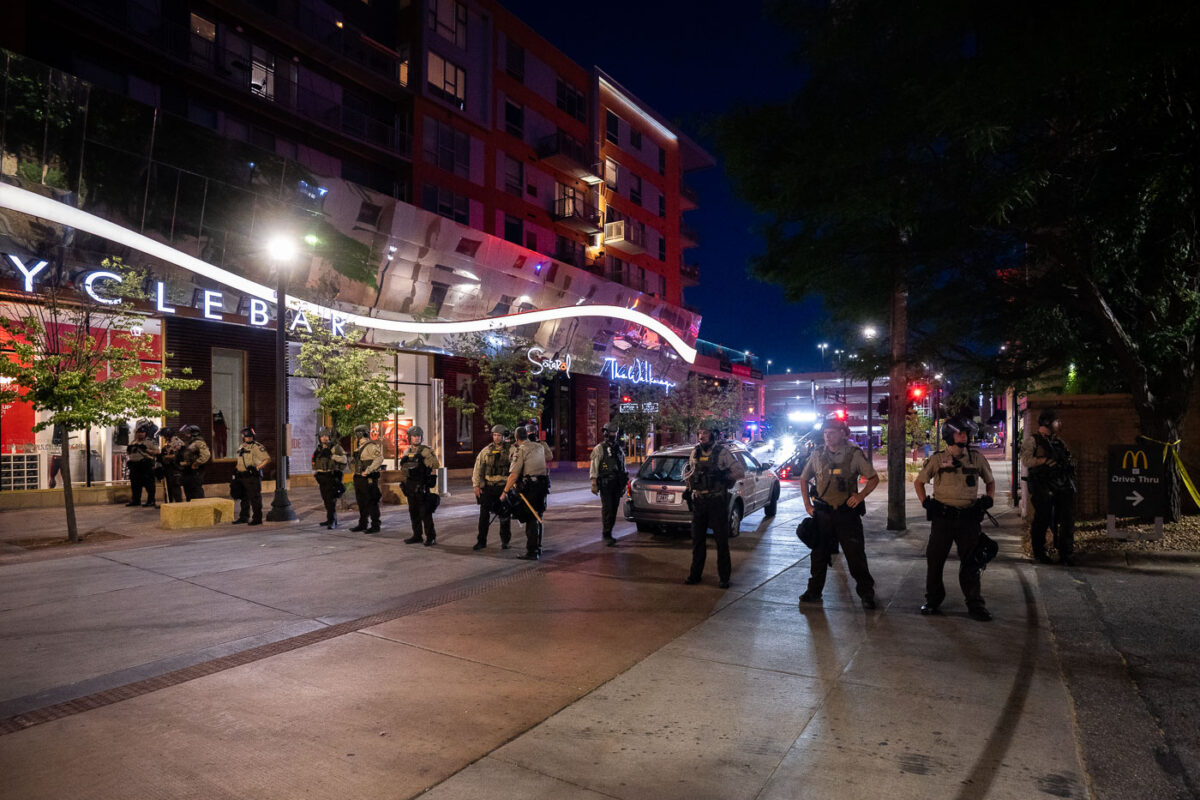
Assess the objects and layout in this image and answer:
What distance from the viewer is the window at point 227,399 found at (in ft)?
61.5

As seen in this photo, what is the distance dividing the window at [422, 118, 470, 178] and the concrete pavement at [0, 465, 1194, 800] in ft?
70.4

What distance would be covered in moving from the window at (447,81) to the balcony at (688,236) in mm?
19565

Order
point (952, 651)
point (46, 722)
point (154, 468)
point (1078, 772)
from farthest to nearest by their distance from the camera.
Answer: point (154, 468), point (952, 651), point (46, 722), point (1078, 772)

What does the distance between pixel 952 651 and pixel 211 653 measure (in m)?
5.76

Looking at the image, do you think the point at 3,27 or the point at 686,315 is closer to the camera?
the point at 3,27

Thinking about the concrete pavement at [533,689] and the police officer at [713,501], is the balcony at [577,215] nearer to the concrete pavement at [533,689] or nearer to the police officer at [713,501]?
the police officer at [713,501]

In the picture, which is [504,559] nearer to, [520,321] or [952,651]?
[952,651]

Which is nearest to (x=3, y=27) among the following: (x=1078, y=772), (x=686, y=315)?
(x=1078, y=772)

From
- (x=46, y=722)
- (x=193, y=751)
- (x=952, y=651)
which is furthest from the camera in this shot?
(x=952, y=651)

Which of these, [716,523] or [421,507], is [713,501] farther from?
[421,507]

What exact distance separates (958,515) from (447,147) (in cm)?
2516

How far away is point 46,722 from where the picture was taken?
420cm

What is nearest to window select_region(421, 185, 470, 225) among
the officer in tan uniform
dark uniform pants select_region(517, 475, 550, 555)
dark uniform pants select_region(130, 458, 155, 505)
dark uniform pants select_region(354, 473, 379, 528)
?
dark uniform pants select_region(130, 458, 155, 505)

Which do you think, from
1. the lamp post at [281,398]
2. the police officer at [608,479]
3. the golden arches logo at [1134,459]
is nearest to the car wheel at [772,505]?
the police officer at [608,479]
